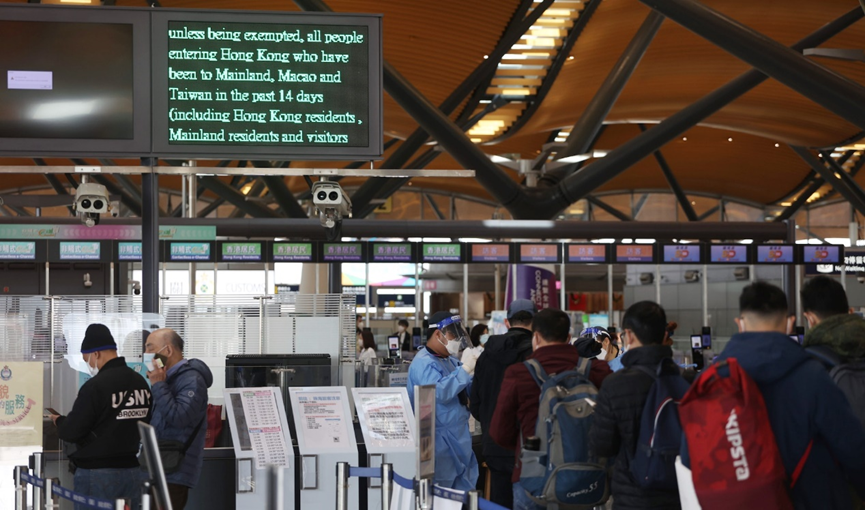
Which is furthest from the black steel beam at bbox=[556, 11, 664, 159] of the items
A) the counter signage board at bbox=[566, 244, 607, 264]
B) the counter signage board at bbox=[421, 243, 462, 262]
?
the counter signage board at bbox=[421, 243, 462, 262]

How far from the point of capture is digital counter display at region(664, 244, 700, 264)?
72.1 ft

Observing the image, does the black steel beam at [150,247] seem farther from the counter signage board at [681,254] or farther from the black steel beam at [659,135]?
the counter signage board at [681,254]

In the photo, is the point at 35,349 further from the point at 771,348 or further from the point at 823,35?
the point at 823,35

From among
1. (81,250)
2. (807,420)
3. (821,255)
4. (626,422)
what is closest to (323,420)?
(626,422)

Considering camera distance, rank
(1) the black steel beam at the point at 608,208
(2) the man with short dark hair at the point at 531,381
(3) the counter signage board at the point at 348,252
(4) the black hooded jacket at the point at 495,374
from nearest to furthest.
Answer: (2) the man with short dark hair at the point at 531,381
(4) the black hooded jacket at the point at 495,374
(3) the counter signage board at the point at 348,252
(1) the black steel beam at the point at 608,208

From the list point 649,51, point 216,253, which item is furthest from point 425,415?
point 216,253

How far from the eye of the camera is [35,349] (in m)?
7.53

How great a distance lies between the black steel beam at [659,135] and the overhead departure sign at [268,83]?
34.1 feet

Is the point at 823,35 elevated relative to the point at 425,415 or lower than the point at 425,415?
elevated

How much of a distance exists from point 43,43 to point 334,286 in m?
17.5

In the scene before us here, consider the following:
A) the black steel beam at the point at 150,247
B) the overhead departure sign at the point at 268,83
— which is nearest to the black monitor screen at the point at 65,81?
the overhead departure sign at the point at 268,83

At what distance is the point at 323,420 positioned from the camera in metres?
6.87

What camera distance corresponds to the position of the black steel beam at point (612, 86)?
15.4 metres

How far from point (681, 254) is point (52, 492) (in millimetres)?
18436
